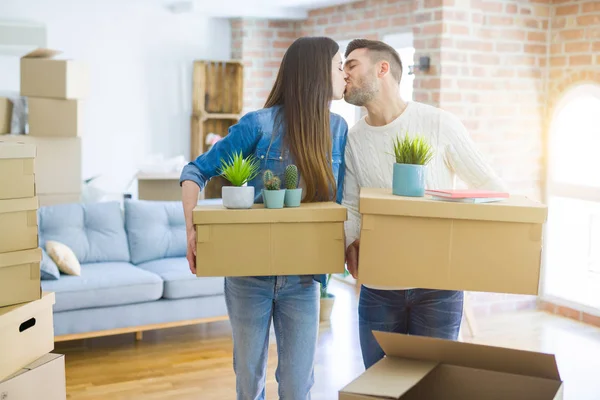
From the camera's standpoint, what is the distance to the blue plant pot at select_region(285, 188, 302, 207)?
2068mm

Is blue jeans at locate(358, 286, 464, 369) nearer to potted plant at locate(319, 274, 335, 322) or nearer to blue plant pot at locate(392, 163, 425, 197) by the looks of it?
blue plant pot at locate(392, 163, 425, 197)

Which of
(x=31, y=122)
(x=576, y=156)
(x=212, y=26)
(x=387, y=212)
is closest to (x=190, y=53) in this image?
(x=212, y=26)

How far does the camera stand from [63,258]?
435cm

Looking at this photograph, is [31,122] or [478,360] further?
[31,122]

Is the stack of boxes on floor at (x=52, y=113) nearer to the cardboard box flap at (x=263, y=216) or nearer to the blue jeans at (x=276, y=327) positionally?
the blue jeans at (x=276, y=327)

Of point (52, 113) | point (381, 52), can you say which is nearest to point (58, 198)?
point (52, 113)

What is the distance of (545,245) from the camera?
5340 millimetres

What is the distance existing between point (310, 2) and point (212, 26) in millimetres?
1232

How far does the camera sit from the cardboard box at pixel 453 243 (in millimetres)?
1854

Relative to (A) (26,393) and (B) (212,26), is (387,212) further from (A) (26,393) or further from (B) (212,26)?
(B) (212,26)

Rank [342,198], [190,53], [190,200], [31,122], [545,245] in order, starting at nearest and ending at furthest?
[190,200] < [342,198] < [31,122] < [545,245] < [190,53]

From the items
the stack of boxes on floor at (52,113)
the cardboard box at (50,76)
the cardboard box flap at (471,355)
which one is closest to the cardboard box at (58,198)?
the stack of boxes on floor at (52,113)

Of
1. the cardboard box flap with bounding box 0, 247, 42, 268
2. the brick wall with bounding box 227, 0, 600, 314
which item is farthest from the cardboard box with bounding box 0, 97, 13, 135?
the cardboard box flap with bounding box 0, 247, 42, 268

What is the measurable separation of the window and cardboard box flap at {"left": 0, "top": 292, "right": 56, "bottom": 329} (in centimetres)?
380
